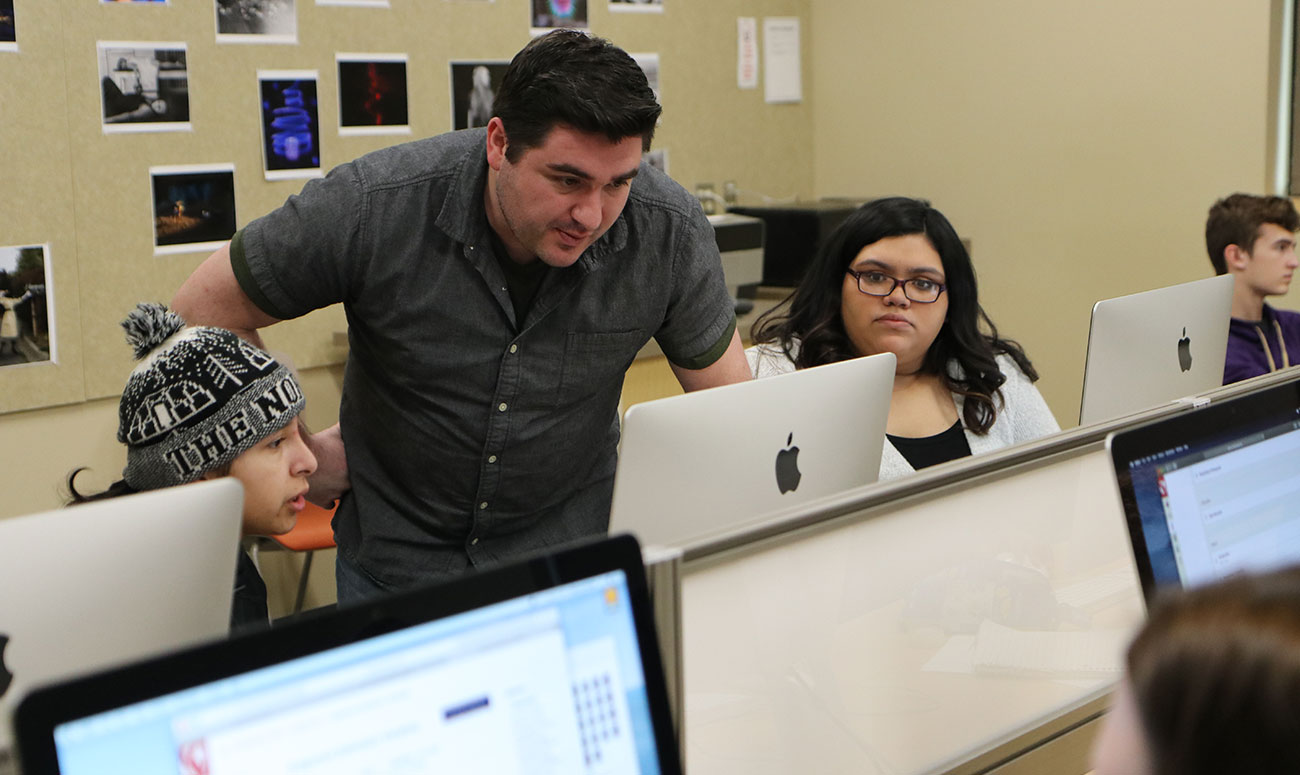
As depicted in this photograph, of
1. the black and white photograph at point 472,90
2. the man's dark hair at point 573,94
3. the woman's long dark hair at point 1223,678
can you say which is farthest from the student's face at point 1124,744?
the black and white photograph at point 472,90

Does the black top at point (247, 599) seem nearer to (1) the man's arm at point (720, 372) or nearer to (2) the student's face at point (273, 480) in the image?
(2) the student's face at point (273, 480)

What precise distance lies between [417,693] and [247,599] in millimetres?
962

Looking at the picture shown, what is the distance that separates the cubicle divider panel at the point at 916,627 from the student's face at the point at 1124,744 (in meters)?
0.35

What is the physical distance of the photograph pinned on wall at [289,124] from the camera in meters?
2.91

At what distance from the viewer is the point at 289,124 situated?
296cm

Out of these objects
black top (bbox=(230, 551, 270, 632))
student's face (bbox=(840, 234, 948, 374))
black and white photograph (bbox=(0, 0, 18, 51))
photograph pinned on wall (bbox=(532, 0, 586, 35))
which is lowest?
black top (bbox=(230, 551, 270, 632))

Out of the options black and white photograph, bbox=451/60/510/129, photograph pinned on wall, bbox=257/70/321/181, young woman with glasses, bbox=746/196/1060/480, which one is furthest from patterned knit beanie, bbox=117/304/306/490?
black and white photograph, bbox=451/60/510/129

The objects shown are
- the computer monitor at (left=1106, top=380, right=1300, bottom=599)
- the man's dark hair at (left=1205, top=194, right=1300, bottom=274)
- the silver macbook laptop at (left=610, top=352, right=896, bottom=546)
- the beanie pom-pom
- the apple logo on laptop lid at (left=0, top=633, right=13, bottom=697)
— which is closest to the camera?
the apple logo on laptop lid at (left=0, top=633, right=13, bottom=697)

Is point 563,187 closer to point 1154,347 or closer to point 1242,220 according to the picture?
point 1154,347

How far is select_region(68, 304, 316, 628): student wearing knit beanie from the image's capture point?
1405 mm

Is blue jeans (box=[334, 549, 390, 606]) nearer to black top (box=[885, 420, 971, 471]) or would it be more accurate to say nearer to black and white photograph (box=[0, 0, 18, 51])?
black top (box=[885, 420, 971, 471])

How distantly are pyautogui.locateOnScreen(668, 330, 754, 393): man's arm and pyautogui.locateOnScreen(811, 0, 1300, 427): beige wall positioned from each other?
7.34 ft

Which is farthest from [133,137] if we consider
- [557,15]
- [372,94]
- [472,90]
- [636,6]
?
[636,6]

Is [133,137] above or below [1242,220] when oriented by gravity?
above
